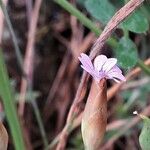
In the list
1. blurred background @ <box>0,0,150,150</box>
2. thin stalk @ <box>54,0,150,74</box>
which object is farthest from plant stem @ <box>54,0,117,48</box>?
blurred background @ <box>0,0,150,150</box>

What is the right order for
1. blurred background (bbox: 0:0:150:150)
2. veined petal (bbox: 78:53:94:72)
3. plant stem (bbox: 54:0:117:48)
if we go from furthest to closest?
blurred background (bbox: 0:0:150:150), plant stem (bbox: 54:0:117:48), veined petal (bbox: 78:53:94:72)

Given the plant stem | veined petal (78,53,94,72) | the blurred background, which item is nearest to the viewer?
veined petal (78,53,94,72)

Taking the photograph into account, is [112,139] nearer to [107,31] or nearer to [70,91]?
[70,91]

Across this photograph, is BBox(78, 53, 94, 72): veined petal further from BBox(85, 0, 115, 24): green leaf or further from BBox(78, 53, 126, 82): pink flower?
BBox(85, 0, 115, 24): green leaf

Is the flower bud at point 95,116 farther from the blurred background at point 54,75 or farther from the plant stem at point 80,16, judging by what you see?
the blurred background at point 54,75

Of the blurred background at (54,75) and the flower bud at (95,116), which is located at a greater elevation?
the flower bud at (95,116)

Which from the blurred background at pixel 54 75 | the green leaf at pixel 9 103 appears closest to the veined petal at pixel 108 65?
the green leaf at pixel 9 103
